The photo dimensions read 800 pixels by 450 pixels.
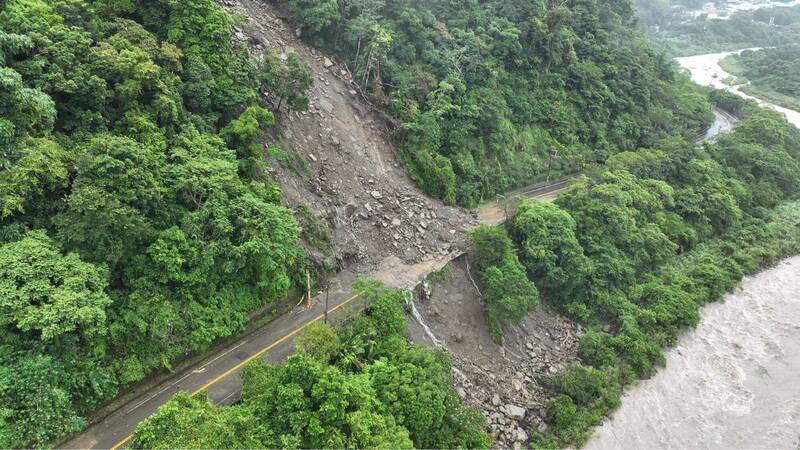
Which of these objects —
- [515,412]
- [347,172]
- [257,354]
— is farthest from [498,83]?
[257,354]

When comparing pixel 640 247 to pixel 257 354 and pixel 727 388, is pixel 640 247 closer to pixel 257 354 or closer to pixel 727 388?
pixel 727 388

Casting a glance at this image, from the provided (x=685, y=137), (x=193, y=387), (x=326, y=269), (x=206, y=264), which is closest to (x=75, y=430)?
(x=193, y=387)

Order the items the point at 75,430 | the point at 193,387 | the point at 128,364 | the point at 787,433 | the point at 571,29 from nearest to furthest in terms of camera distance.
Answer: the point at 75,430, the point at 128,364, the point at 193,387, the point at 787,433, the point at 571,29

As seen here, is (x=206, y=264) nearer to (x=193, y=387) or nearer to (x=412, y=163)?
(x=193, y=387)

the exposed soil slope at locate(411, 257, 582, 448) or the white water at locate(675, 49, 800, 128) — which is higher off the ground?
the exposed soil slope at locate(411, 257, 582, 448)

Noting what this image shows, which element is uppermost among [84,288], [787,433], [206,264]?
[84,288]

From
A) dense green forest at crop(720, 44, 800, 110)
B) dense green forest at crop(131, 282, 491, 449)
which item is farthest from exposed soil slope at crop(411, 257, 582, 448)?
Answer: dense green forest at crop(720, 44, 800, 110)

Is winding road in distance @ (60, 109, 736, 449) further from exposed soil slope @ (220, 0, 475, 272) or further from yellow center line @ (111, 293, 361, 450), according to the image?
exposed soil slope @ (220, 0, 475, 272)

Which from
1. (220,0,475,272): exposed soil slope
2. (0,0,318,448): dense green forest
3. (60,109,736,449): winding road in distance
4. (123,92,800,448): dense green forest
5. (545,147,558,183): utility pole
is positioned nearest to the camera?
(0,0,318,448): dense green forest
